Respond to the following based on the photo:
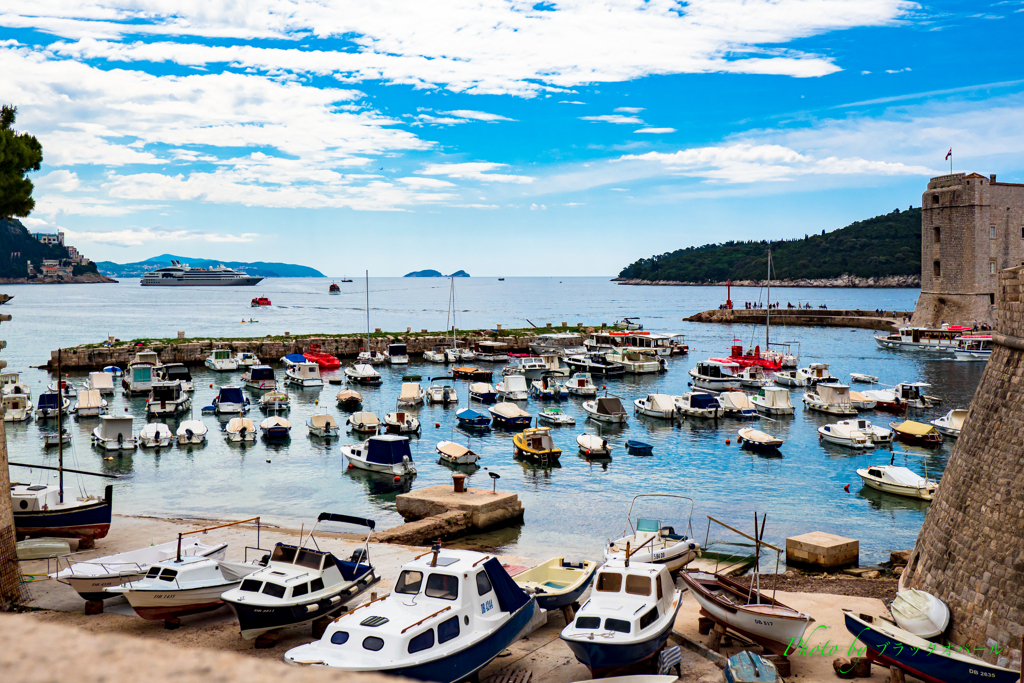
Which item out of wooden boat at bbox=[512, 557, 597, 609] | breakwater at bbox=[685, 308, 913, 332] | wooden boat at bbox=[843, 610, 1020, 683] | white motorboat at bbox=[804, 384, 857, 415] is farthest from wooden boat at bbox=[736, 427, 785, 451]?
breakwater at bbox=[685, 308, 913, 332]

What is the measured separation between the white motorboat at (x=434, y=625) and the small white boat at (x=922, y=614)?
6655 millimetres

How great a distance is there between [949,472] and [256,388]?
5219 centimetres

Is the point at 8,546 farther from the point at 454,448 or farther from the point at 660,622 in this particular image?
the point at 454,448

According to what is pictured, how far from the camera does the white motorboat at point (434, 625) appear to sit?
11737mm

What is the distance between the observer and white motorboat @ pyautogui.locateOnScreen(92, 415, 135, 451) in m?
38.9

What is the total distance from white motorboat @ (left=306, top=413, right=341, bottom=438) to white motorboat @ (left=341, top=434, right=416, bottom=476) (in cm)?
787

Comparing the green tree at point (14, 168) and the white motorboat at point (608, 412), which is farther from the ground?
the green tree at point (14, 168)

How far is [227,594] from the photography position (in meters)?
13.9

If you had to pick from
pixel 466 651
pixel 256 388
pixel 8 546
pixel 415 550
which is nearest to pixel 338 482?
pixel 415 550

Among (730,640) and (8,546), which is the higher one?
(8,546)

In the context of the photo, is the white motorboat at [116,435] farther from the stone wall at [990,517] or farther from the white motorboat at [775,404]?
the white motorboat at [775,404]

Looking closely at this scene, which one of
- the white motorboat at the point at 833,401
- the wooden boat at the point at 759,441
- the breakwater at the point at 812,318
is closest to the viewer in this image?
the wooden boat at the point at 759,441

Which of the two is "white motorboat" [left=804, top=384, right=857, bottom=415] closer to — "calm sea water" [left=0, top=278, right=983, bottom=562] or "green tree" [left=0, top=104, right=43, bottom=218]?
"calm sea water" [left=0, top=278, right=983, bottom=562]

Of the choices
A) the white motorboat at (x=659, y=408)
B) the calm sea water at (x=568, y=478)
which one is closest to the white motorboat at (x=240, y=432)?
the calm sea water at (x=568, y=478)
